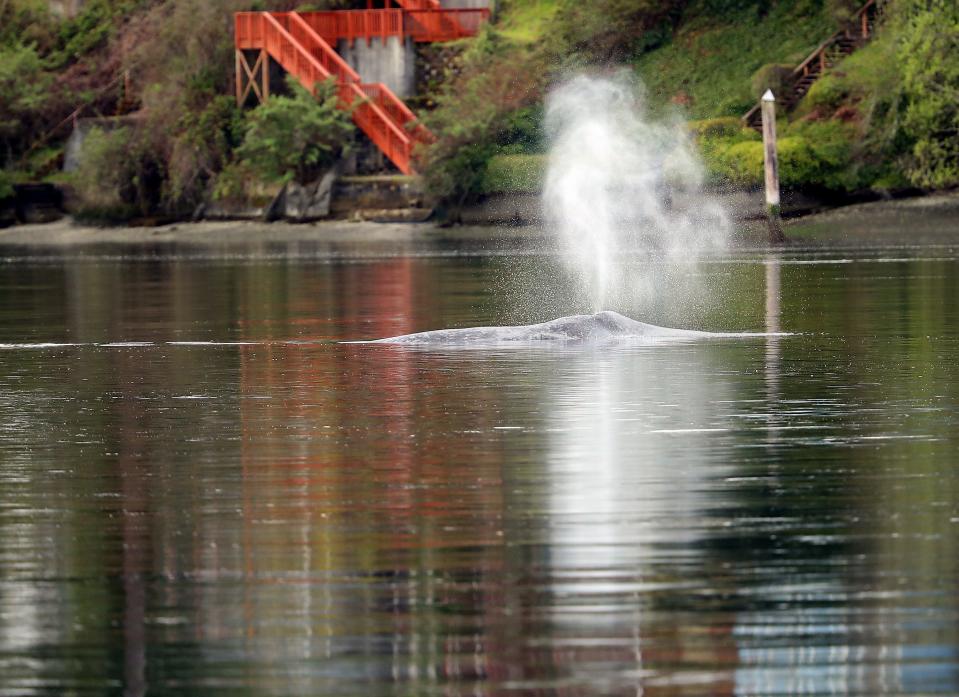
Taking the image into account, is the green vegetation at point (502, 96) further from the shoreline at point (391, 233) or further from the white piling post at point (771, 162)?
the white piling post at point (771, 162)

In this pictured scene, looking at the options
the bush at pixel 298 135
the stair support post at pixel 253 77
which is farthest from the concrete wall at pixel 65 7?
the bush at pixel 298 135

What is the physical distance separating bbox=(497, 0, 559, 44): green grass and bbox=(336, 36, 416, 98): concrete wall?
371 centimetres

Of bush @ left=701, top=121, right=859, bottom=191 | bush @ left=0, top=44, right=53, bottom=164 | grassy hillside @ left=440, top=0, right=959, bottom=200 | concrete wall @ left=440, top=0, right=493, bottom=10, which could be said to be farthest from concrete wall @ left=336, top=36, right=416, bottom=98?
bush @ left=701, top=121, right=859, bottom=191

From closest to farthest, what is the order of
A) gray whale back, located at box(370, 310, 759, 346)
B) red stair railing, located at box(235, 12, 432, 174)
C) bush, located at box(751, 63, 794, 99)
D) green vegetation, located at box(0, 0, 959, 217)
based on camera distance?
1. gray whale back, located at box(370, 310, 759, 346)
2. green vegetation, located at box(0, 0, 959, 217)
3. bush, located at box(751, 63, 794, 99)
4. red stair railing, located at box(235, 12, 432, 174)

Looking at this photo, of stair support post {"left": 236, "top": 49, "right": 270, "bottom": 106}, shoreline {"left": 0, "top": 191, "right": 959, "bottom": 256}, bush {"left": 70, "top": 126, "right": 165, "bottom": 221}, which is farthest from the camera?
bush {"left": 70, "top": 126, "right": 165, "bottom": 221}

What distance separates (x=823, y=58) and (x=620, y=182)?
865 centimetres

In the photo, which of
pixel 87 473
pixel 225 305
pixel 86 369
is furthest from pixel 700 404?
pixel 225 305

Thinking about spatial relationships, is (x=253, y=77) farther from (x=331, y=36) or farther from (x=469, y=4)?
(x=469, y=4)

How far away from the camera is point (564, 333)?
28641mm

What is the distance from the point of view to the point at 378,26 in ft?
272

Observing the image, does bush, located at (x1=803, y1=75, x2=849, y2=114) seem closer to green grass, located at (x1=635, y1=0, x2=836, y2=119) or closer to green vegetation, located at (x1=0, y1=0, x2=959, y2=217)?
green vegetation, located at (x1=0, y1=0, x2=959, y2=217)

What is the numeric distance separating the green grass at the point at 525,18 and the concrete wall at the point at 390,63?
371 centimetres

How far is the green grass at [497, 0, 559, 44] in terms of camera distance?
80.2 meters

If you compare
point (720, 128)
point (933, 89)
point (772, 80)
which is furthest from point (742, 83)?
point (933, 89)
